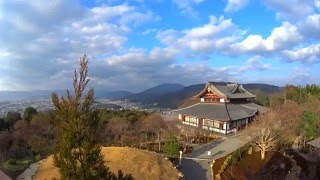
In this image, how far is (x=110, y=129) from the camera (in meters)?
35.3

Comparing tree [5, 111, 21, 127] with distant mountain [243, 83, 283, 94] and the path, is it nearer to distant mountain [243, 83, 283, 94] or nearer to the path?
the path

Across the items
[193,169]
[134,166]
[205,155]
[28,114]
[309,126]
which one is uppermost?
[28,114]

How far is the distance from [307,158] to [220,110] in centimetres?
1472

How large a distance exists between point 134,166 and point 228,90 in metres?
27.5

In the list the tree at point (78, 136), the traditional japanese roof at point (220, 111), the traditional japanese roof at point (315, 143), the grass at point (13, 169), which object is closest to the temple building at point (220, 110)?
the traditional japanese roof at point (220, 111)

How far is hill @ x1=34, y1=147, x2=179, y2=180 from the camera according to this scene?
21.1 m

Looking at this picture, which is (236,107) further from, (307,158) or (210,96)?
(307,158)

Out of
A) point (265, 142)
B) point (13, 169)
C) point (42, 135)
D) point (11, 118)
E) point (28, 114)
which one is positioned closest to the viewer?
point (13, 169)

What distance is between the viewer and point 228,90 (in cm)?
4669

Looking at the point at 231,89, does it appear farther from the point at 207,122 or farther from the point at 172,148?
the point at 172,148

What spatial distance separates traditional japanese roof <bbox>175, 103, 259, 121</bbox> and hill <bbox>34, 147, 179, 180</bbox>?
18.1 m

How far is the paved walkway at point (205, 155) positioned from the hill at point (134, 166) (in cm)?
158

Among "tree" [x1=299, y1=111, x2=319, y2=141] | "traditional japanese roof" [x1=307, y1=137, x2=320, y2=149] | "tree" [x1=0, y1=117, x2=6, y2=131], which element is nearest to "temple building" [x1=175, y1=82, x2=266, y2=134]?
"tree" [x1=299, y1=111, x2=319, y2=141]

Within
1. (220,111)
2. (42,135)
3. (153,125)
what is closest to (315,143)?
(220,111)
